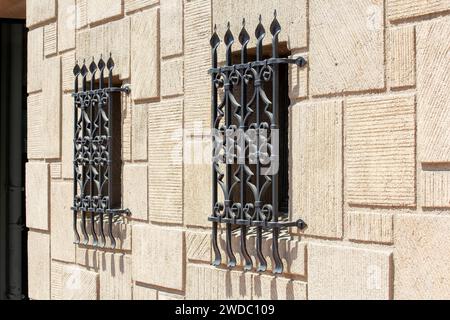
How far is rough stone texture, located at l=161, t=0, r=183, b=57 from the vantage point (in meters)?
5.16

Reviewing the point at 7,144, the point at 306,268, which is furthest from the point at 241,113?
the point at 7,144

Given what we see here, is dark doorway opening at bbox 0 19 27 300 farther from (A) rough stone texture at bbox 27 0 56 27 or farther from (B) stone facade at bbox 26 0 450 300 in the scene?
(B) stone facade at bbox 26 0 450 300

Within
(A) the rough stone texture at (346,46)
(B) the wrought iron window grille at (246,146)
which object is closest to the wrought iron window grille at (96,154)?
(B) the wrought iron window grille at (246,146)

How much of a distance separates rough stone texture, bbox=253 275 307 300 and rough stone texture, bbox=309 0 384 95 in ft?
3.00

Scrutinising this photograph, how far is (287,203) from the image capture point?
475 cm

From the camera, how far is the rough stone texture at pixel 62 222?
635 centimetres

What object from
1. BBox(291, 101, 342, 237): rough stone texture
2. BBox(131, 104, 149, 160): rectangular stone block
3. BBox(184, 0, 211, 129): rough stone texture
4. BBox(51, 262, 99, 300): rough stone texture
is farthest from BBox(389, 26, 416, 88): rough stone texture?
BBox(51, 262, 99, 300): rough stone texture

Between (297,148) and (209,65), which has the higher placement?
(209,65)

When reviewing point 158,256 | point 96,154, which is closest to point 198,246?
point 158,256

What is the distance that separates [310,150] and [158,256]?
4.83 ft

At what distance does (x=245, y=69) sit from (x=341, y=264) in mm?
1105

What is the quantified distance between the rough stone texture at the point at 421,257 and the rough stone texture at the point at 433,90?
0.88ft

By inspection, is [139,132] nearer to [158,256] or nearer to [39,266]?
[158,256]

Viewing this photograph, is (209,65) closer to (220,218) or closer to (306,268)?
(220,218)
